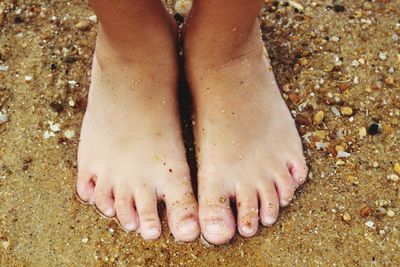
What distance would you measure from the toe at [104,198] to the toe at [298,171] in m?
0.51

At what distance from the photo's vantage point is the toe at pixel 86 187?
5.30 feet

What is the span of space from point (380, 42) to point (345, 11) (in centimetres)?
17

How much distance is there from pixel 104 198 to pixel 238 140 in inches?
15.9

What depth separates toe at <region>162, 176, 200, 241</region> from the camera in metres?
1.53

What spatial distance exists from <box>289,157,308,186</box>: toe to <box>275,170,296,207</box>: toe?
0.07 ft

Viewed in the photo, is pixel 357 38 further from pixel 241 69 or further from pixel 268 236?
pixel 268 236

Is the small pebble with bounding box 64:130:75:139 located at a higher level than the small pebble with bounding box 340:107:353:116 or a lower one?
lower

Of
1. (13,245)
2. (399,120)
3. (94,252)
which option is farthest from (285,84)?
(13,245)

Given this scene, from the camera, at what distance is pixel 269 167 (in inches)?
63.6

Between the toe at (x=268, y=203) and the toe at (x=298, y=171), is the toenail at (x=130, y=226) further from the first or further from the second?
the toe at (x=298, y=171)

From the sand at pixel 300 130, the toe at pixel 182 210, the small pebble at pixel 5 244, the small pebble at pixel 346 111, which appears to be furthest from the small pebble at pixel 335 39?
the small pebble at pixel 5 244

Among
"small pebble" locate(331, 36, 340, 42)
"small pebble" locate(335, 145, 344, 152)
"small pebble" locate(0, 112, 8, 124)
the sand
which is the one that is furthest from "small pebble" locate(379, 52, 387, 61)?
"small pebble" locate(0, 112, 8, 124)

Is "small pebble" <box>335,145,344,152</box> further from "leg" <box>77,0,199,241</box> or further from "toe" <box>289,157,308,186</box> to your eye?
"leg" <box>77,0,199,241</box>

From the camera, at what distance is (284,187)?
161 cm
